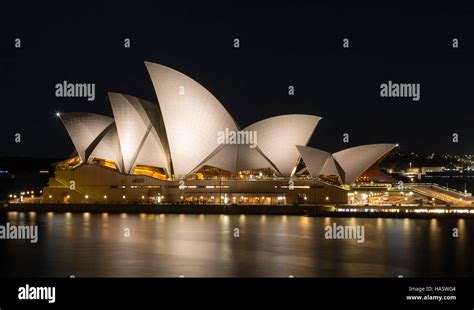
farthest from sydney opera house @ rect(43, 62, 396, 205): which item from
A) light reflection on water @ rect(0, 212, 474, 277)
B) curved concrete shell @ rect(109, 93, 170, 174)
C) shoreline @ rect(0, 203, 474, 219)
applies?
light reflection on water @ rect(0, 212, 474, 277)

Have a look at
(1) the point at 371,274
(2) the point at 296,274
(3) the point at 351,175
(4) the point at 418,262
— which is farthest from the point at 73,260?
(3) the point at 351,175

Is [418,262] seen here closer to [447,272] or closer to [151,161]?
[447,272]

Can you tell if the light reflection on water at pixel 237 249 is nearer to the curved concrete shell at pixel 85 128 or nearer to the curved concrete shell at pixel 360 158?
the curved concrete shell at pixel 360 158

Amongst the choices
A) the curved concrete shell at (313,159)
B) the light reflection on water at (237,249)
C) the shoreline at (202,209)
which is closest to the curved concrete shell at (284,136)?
the curved concrete shell at (313,159)

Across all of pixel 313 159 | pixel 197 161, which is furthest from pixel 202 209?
pixel 313 159

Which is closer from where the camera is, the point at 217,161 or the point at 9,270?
the point at 9,270

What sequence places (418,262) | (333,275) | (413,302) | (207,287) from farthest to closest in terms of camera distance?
(418,262)
(333,275)
(207,287)
(413,302)

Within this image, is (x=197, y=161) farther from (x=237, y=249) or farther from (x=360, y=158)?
(x=237, y=249)

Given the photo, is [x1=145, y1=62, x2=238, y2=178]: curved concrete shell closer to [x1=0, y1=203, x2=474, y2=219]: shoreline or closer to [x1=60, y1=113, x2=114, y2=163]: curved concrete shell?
[x1=0, y1=203, x2=474, y2=219]: shoreline

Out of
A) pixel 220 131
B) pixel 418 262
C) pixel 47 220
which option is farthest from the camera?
pixel 220 131
